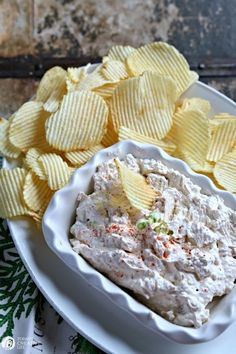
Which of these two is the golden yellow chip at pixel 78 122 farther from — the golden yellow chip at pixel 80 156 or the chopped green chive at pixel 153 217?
the chopped green chive at pixel 153 217

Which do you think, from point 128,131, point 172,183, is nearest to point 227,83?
point 128,131

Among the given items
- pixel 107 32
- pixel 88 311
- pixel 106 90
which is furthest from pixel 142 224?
pixel 107 32

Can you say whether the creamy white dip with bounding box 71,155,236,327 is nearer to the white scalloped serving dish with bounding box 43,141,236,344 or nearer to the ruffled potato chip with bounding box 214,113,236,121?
the white scalloped serving dish with bounding box 43,141,236,344

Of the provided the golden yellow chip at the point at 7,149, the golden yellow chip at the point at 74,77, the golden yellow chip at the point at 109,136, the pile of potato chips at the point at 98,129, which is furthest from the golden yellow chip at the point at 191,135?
the golden yellow chip at the point at 7,149

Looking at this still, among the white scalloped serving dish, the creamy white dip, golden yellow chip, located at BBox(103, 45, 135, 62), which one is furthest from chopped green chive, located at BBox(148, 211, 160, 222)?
golden yellow chip, located at BBox(103, 45, 135, 62)

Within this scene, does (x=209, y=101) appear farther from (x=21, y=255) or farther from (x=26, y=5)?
(x=26, y=5)

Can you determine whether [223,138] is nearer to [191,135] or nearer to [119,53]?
[191,135]
